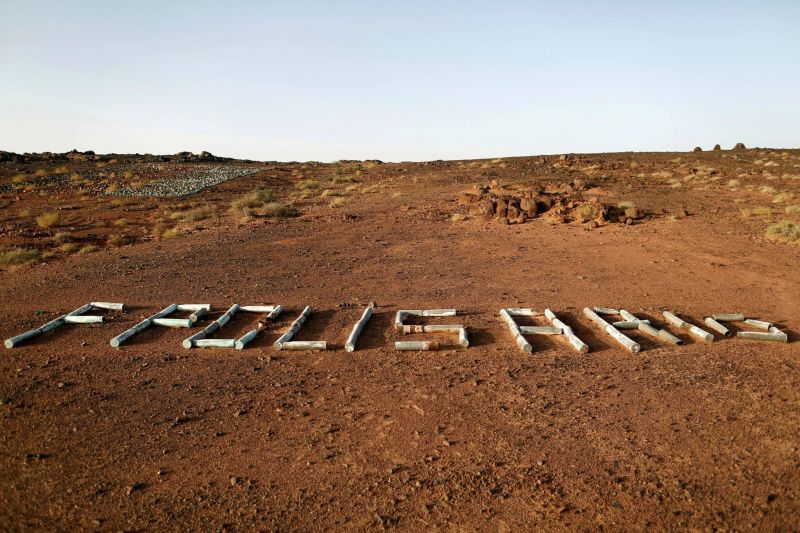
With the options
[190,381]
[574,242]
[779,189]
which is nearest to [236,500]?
[190,381]

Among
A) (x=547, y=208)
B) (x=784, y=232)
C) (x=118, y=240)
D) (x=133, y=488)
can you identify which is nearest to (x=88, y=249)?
(x=118, y=240)

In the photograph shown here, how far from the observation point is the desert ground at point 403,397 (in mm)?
3730

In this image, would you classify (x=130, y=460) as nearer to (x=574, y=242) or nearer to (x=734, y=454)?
(x=734, y=454)

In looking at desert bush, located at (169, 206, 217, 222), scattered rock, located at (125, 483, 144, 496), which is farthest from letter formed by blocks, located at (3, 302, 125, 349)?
desert bush, located at (169, 206, 217, 222)

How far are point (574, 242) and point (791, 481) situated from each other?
9253 mm

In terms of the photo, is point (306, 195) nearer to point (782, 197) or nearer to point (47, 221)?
point (47, 221)

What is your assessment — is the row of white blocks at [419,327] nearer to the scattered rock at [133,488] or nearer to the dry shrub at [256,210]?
the scattered rock at [133,488]

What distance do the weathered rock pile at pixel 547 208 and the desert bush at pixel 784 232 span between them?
3393 mm

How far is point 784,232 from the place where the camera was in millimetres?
12242

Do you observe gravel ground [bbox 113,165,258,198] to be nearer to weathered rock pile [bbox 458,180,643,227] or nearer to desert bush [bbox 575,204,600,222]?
weathered rock pile [bbox 458,180,643,227]

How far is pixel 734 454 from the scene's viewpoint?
425 cm

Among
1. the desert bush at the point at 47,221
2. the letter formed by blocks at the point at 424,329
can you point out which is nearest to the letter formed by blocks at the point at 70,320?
the letter formed by blocks at the point at 424,329

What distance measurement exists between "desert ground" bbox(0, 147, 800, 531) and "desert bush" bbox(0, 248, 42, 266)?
62 mm

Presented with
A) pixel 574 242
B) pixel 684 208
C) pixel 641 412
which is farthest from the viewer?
pixel 684 208
